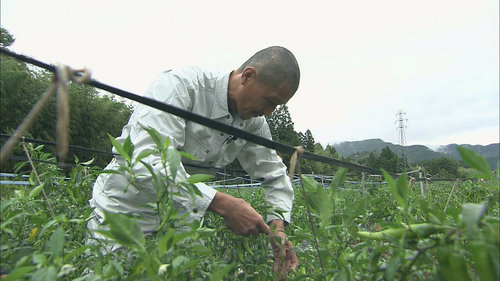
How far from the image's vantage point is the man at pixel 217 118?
1.32 metres

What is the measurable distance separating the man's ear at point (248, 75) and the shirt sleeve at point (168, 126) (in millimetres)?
244

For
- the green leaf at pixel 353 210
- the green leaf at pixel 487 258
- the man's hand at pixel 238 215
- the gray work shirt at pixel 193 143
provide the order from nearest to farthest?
the green leaf at pixel 487 258, the green leaf at pixel 353 210, the man's hand at pixel 238 215, the gray work shirt at pixel 193 143

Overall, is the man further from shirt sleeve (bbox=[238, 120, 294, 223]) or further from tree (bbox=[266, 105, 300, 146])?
tree (bbox=[266, 105, 300, 146])

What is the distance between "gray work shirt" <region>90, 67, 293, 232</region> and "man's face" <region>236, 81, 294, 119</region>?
0.09 m

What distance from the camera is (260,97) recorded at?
1.58 meters

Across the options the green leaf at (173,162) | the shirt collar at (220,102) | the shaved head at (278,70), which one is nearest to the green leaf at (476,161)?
the green leaf at (173,162)

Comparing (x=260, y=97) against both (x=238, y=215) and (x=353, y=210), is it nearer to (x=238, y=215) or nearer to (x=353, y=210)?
(x=238, y=215)

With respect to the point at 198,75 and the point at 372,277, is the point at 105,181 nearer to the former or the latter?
the point at 198,75

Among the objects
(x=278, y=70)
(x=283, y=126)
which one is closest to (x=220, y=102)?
(x=278, y=70)

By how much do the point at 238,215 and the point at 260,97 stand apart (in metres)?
0.70

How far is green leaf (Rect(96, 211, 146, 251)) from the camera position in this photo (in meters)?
0.49

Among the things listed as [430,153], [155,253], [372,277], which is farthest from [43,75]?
[430,153]

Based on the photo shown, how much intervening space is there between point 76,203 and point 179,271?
1027mm

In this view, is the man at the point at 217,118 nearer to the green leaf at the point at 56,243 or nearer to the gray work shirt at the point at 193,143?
the gray work shirt at the point at 193,143
